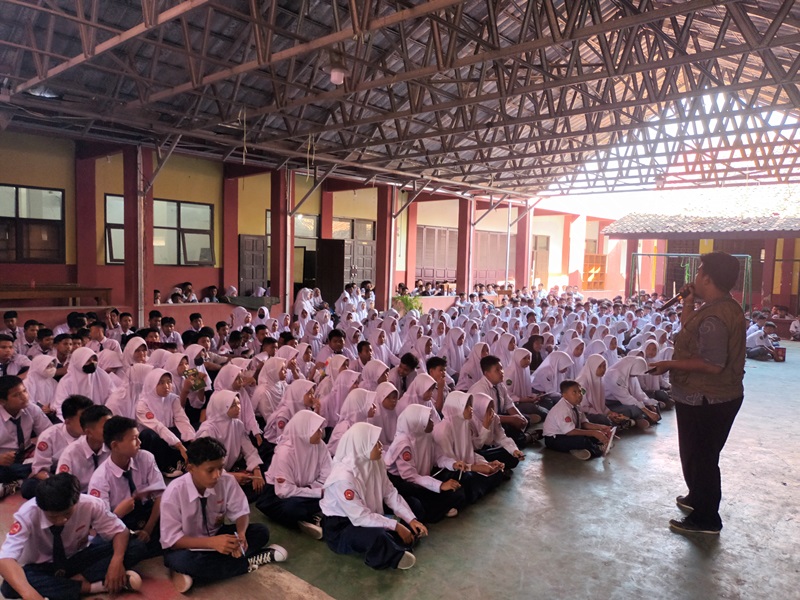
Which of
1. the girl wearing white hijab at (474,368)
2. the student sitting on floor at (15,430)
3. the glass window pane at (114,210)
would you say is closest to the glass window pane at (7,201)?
the glass window pane at (114,210)

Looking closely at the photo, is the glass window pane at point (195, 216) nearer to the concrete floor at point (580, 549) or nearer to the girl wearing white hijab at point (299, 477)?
the concrete floor at point (580, 549)

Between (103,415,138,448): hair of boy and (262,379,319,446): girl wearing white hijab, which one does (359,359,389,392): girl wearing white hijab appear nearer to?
(262,379,319,446): girl wearing white hijab

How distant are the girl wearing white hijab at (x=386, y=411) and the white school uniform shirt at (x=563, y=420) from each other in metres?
1.78

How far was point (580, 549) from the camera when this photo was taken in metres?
3.92

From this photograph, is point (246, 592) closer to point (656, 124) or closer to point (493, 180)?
point (656, 124)

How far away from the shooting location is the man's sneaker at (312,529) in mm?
4004

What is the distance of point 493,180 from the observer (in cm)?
1738

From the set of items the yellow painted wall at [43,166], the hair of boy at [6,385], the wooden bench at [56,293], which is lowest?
the hair of boy at [6,385]

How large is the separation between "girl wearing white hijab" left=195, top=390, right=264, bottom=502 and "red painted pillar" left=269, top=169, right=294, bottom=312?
28.3 feet

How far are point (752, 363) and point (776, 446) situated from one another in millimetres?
6979

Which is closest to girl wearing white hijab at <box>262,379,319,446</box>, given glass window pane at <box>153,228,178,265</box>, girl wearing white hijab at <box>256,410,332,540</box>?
girl wearing white hijab at <box>256,410,332,540</box>

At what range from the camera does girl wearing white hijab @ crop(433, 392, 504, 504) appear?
476 cm

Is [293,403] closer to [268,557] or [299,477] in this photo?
[299,477]

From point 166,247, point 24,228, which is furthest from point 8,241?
point 166,247
